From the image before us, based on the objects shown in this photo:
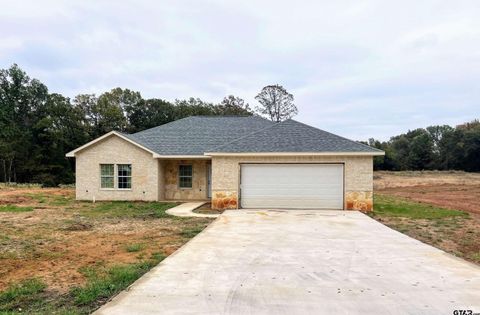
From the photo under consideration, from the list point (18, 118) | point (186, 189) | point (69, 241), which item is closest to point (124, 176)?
point (186, 189)

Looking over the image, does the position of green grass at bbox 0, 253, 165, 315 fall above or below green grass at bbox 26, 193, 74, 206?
above

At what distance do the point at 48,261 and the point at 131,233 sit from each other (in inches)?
133

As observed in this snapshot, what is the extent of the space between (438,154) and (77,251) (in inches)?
2906

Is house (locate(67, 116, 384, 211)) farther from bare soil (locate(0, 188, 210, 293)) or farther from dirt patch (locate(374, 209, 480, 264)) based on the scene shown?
bare soil (locate(0, 188, 210, 293))

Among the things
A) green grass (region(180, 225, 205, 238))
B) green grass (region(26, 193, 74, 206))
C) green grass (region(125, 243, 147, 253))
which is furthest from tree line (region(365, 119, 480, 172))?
green grass (region(125, 243, 147, 253))

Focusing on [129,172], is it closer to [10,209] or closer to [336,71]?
[10,209]

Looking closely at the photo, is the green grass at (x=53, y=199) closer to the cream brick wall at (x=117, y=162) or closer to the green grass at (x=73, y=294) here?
the cream brick wall at (x=117, y=162)

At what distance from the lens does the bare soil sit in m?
7.16

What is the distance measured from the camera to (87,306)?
17.3 ft

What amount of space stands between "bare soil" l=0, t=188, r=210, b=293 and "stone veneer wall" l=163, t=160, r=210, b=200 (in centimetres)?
592

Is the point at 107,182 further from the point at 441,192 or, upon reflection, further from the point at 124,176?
the point at 441,192

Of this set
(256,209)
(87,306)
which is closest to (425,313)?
(87,306)

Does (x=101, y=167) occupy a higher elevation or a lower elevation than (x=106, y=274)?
higher

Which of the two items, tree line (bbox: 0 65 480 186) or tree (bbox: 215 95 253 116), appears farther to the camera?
tree (bbox: 215 95 253 116)
